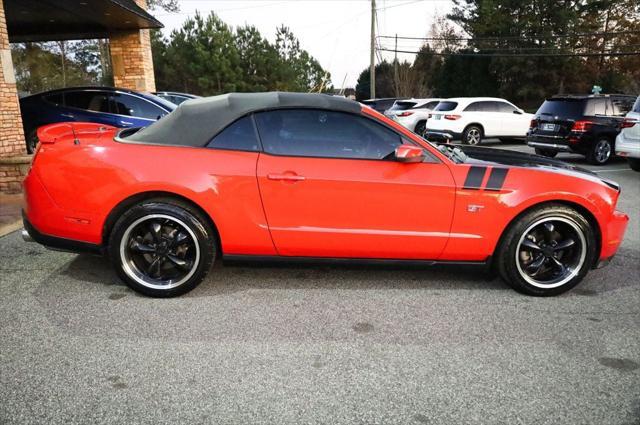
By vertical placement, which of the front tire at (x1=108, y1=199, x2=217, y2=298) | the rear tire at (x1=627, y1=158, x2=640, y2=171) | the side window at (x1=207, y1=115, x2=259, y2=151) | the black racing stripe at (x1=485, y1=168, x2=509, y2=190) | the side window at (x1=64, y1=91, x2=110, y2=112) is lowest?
the rear tire at (x1=627, y1=158, x2=640, y2=171)

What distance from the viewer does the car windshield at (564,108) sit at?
10406mm

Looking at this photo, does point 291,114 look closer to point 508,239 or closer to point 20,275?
point 508,239

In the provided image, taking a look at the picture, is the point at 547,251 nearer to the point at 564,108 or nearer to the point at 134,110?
the point at 134,110

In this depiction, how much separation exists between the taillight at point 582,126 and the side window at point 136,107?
28.7 ft

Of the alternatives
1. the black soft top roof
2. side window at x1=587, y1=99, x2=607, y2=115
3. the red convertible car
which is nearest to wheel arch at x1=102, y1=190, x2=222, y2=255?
the red convertible car

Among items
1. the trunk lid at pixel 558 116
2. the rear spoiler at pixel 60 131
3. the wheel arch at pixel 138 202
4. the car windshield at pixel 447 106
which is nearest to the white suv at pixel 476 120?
the car windshield at pixel 447 106

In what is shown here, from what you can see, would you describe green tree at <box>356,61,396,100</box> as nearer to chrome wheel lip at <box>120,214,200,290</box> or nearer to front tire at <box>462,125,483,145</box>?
front tire at <box>462,125,483,145</box>

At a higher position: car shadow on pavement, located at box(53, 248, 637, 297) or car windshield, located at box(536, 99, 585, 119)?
car windshield, located at box(536, 99, 585, 119)

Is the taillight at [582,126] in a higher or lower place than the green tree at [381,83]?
lower

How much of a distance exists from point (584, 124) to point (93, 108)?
10248 mm

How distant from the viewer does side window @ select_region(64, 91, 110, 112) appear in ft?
28.2

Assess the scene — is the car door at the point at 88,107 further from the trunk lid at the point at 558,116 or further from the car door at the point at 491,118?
the car door at the point at 491,118

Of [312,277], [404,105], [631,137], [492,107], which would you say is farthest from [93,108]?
[492,107]

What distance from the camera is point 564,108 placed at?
10602mm
